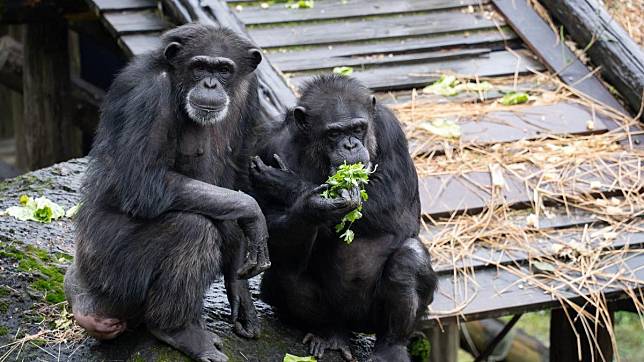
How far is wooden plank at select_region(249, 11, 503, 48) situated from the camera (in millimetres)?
9492

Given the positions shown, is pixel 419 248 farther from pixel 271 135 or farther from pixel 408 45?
pixel 408 45

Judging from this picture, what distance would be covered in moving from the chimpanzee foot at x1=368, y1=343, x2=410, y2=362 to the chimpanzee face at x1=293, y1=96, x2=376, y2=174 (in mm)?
1056

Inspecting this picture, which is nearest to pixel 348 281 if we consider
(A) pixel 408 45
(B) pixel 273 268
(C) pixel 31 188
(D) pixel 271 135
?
(B) pixel 273 268

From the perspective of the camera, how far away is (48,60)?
39.7ft

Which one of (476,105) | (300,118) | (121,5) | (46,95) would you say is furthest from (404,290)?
(46,95)

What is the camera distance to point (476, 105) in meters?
8.96

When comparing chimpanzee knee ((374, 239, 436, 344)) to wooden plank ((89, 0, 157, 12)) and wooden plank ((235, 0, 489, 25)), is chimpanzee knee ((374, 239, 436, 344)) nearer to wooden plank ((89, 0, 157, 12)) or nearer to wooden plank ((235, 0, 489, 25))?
wooden plank ((235, 0, 489, 25))

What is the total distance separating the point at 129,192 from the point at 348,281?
144 cm

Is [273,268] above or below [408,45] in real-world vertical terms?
below

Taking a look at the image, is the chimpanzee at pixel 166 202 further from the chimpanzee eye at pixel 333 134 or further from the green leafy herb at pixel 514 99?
the green leafy herb at pixel 514 99

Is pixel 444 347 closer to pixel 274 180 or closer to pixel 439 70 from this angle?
pixel 439 70

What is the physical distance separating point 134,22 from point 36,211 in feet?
7.95

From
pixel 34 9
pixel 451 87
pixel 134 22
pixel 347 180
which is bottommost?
pixel 347 180

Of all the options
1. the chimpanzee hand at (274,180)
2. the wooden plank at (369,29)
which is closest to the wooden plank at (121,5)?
the wooden plank at (369,29)
